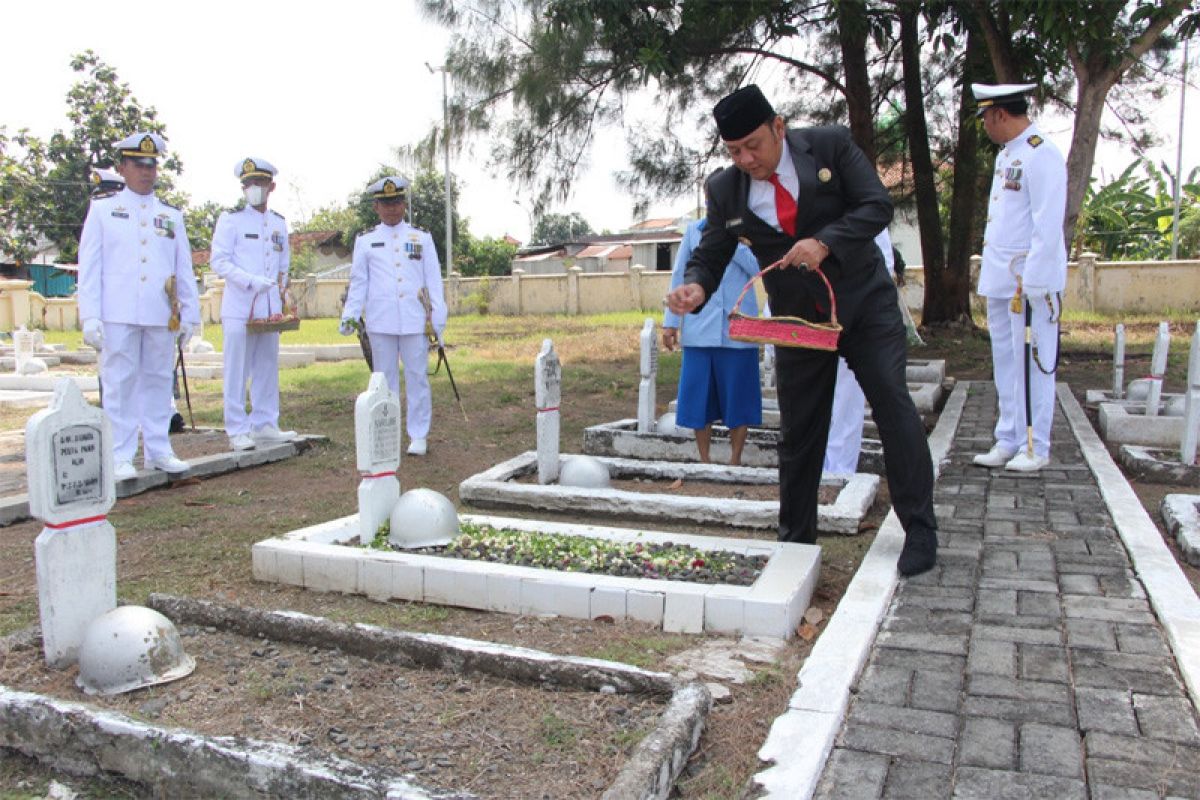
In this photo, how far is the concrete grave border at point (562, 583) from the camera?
11.1ft

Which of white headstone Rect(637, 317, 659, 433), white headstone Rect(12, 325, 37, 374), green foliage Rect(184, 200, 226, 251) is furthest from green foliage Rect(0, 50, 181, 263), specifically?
white headstone Rect(637, 317, 659, 433)

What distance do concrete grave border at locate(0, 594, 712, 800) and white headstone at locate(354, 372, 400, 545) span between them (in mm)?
1087

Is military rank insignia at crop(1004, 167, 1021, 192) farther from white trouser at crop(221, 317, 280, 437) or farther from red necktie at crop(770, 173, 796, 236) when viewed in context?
white trouser at crop(221, 317, 280, 437)

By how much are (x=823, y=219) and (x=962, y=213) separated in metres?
11.0

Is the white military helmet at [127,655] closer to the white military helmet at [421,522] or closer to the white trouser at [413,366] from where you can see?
the white military helmet at [421,522]

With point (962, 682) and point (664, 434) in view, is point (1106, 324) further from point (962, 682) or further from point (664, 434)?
point (962, 682)

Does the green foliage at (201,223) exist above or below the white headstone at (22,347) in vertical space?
above

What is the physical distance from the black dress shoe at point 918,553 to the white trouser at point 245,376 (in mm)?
4814

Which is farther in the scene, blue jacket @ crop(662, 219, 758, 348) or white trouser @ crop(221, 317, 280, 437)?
white trouser @ crop(221, 317, 280, 437)

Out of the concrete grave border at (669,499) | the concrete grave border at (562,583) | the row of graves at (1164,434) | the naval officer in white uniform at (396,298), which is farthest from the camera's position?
the naval officer in white uniform at (396,298)

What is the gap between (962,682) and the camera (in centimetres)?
275

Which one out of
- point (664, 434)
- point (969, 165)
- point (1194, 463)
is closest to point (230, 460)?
point (664, 434)

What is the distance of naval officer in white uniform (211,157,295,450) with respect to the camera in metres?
6.85

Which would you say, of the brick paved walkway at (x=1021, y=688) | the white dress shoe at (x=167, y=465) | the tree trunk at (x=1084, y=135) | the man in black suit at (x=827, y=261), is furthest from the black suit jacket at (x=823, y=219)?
the tree trunk at (x=1084, y=135)
